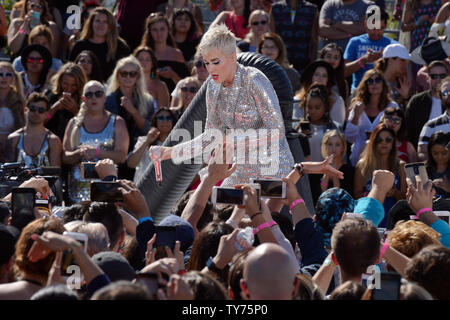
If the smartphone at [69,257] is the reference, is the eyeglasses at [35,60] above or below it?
above

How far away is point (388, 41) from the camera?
964cm

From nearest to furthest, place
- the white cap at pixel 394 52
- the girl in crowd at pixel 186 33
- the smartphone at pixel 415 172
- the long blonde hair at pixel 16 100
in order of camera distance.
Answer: the smartphone at pixel 415 172
the long blonde hair at pixel 16 100
the white cap at pixel 394 52
the girl in crowd at pixel 186 33

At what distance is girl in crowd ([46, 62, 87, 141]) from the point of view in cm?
851

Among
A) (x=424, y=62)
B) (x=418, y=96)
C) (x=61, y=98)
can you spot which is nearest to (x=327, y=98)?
(x=418, y=96)

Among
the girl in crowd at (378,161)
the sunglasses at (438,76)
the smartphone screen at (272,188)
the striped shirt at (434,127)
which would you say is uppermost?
the sunglasses at (438,76)

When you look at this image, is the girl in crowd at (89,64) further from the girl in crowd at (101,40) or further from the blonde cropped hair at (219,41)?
the blonde cropped hair at (219,41)

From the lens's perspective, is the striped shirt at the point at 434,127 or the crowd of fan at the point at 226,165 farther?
the striped shirt at the point at 434,127

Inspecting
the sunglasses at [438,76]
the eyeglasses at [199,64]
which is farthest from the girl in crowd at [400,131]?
the eyeglasses at [199,64]

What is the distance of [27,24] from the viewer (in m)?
→ 9.84

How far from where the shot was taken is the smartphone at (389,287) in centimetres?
302

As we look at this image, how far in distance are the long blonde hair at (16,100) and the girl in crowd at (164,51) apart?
1.64 meters

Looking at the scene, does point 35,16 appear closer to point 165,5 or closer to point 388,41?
point 165,5

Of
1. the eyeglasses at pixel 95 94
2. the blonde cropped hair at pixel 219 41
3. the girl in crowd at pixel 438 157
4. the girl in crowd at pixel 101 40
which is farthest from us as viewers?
the girl in crowd at pixel 101 40

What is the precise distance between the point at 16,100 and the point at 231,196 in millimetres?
5175
